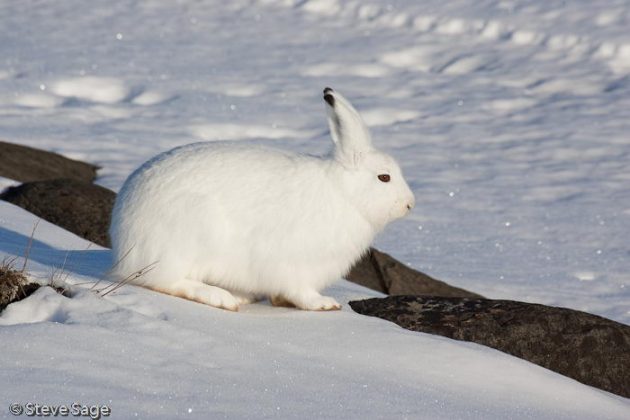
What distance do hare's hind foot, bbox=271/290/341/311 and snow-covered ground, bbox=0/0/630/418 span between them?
10cm

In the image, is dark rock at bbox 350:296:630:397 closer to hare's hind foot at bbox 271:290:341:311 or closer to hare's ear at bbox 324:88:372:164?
hare's hind foot at bbox 271:290:341:311

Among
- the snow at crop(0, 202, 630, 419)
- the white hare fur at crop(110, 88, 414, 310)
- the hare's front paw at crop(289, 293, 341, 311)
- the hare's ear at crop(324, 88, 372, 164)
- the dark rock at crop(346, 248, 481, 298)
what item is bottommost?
the snow at crop(0, 202, 630, 419)

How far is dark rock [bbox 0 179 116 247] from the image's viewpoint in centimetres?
708

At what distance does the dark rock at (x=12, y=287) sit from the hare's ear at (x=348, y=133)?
1426mm

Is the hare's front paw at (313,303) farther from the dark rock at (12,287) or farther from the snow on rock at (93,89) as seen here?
the snow on rock at (93,89)

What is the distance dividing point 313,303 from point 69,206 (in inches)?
114

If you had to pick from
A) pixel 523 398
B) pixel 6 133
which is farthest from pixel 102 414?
pixel 6 133

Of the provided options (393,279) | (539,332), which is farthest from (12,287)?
(393,279)

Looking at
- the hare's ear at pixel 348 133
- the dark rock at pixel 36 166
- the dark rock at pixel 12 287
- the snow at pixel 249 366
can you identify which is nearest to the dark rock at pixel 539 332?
the snow at pixel 249 366

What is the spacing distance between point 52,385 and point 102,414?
0.74ft

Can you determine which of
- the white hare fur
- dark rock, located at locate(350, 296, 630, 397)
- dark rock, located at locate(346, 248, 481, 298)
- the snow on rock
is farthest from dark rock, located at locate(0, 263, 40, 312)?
the snow on rock

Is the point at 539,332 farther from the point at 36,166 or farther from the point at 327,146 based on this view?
the point at 327,146

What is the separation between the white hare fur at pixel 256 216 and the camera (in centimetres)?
459

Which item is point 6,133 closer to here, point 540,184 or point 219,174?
point 540,184
